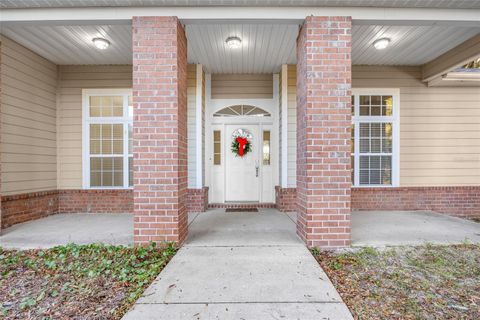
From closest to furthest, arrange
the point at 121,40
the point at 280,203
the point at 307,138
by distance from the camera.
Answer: the point at 307,138 → the point at 121,40 → the point at 280,203

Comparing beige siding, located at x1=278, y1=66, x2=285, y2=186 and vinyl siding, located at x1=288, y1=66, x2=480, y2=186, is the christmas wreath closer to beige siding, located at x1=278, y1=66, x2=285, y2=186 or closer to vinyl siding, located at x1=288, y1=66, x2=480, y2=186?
beige siding, located at x1=278, y1=66, x2=285, y2=186

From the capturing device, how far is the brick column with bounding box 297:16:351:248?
327 centimetres

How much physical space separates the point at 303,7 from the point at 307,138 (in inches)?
67.4

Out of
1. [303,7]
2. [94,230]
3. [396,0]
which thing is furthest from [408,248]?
[94,230]

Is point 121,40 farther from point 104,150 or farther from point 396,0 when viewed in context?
point 396,0

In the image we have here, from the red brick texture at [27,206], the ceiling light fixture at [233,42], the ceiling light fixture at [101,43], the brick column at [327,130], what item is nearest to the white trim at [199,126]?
the ceiling light fixture at [233,42]

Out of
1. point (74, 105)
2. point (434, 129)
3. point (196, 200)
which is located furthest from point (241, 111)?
point (434, 129)

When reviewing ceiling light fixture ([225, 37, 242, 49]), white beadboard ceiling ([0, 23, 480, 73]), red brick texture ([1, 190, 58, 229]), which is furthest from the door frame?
red brick texture ([1, 190, 58, 229])

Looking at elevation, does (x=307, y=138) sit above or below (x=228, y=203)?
above

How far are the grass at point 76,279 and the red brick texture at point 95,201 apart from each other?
2219 mm

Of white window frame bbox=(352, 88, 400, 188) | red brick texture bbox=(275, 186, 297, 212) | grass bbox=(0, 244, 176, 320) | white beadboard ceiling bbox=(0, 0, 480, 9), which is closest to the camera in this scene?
grass bbox=(0, 244, 176, 320)

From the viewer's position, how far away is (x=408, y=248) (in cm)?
329

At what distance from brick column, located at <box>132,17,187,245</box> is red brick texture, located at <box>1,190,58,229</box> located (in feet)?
8.92

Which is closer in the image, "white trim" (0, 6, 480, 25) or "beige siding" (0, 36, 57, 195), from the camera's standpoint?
"white trim" (0, 6, 480, 25)
